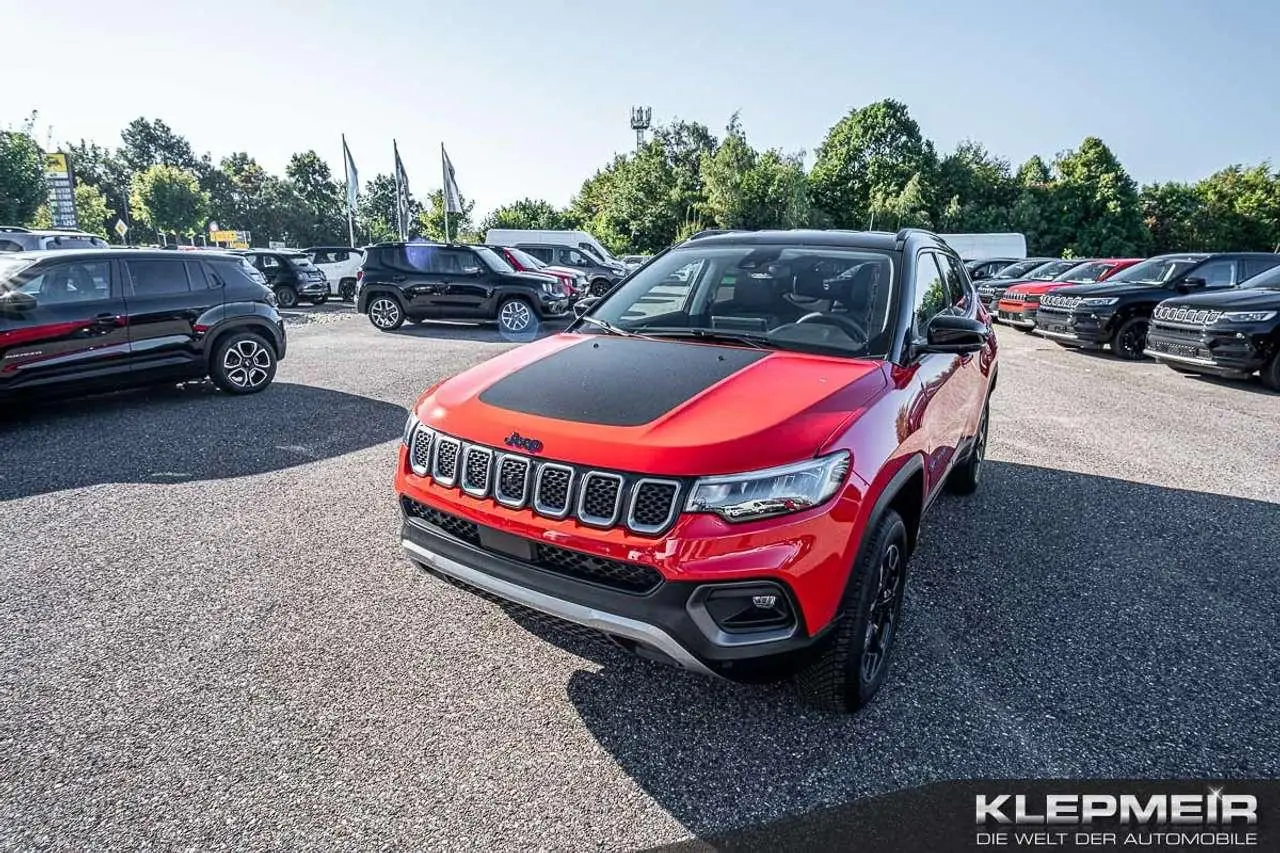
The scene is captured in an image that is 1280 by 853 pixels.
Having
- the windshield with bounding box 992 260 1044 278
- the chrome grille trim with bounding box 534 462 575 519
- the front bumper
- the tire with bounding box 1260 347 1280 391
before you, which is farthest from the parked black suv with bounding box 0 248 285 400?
the windshield with bounding box 992 260 1044 278

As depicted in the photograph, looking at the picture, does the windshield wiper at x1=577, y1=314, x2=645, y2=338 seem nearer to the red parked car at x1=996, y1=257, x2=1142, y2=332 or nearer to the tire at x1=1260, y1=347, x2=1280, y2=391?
the tire at x1=1260, y1=347, x2=1280, y2=391

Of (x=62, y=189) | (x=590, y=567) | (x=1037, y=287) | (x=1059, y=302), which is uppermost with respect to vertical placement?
(x=62, y=189)

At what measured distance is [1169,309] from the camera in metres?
9.64

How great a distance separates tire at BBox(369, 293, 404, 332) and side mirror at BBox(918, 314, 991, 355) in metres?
12.5

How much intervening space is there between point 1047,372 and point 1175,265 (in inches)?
154

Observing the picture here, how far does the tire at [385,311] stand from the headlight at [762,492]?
12896 mm

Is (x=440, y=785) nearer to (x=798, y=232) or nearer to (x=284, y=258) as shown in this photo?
(x=798, y=232)

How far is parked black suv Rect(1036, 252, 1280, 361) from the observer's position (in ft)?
36.5

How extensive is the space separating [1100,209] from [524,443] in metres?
52.2

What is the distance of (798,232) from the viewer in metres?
3.93

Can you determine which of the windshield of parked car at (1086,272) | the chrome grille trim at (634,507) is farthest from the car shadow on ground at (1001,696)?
the windshield of parked car at (1086,272)

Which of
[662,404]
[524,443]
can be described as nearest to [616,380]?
[662,404]

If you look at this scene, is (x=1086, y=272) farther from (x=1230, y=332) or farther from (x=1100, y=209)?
(x=1100, y=209)

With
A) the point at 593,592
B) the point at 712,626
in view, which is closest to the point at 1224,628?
the point at 712,626
